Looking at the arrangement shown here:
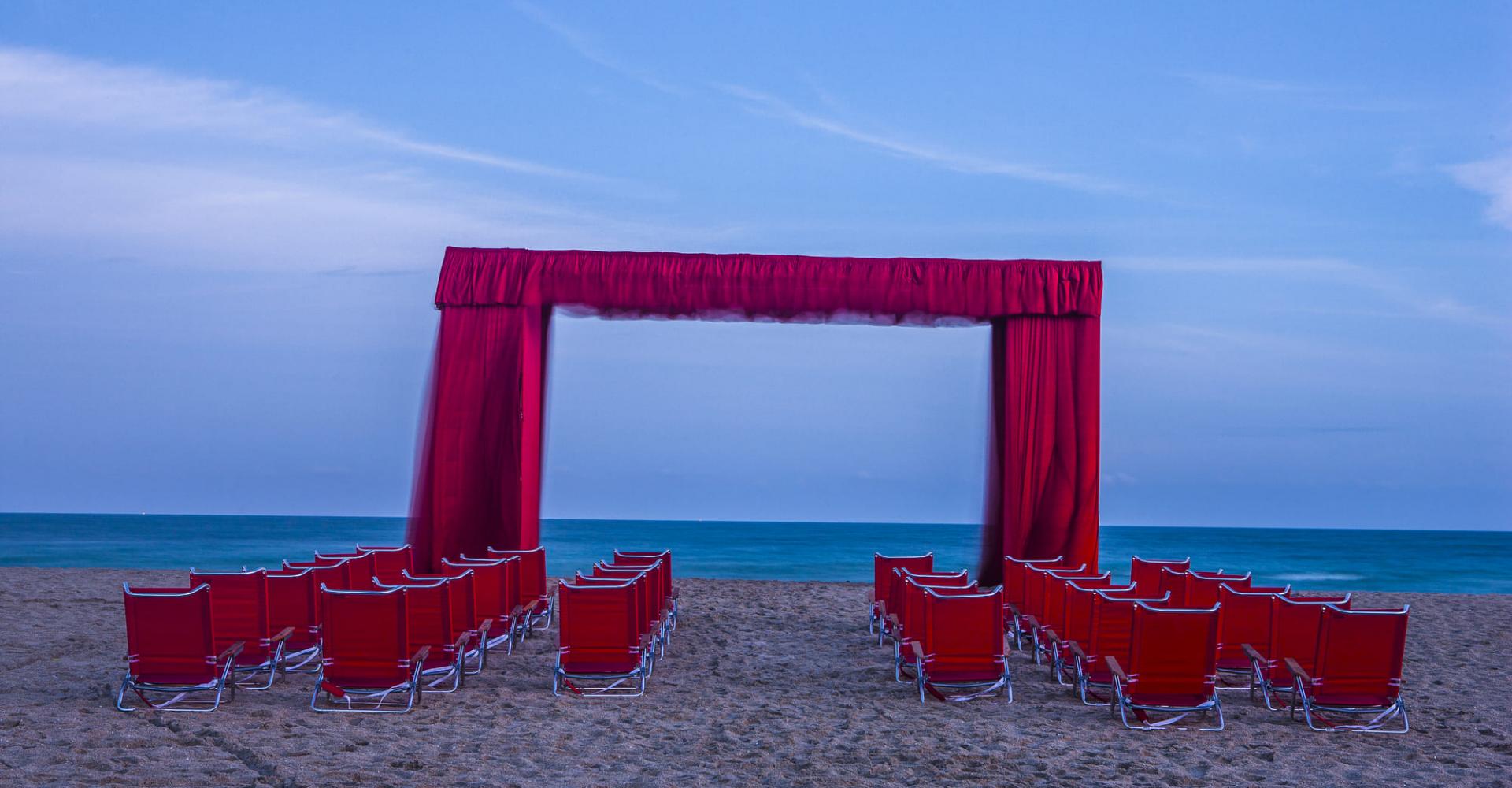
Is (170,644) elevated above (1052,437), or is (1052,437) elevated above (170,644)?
(1052,437)

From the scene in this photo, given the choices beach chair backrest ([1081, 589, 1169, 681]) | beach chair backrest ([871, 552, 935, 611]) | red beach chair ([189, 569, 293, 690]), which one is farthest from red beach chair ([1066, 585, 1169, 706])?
red beach chair ([189, 569, 293, 690])

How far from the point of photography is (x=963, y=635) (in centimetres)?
621

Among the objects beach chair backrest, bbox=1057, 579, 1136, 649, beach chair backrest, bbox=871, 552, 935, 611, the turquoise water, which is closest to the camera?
beach chair backrest, bbox=1057, 579, 1136, 649

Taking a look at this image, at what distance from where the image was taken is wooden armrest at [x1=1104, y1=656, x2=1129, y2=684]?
5.62 metres

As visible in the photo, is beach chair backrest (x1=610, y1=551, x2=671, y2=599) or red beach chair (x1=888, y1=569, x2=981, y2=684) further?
beach chair backrest (x1=610, y1=551, x2=671, y2=599)

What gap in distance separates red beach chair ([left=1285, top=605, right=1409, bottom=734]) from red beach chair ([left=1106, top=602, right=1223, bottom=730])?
0.51 m

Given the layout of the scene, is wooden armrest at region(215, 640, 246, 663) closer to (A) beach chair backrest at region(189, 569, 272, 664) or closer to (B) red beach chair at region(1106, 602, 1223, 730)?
(A) beach chair backrest at region(189, 569, 272, 664)

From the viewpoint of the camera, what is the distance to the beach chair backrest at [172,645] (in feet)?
18.5

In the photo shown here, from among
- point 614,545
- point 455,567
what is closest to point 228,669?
point 455,567

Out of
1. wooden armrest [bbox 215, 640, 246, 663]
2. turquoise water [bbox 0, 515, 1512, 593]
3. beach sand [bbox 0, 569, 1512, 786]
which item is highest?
wooden armrest [bbox 215, 640, 246, 663]

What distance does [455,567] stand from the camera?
763cm

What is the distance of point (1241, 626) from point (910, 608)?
186cm

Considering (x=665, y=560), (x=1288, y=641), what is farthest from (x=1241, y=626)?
(x=665, y=560)

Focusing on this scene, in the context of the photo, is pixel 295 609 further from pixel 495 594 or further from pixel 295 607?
pixel 495 594
